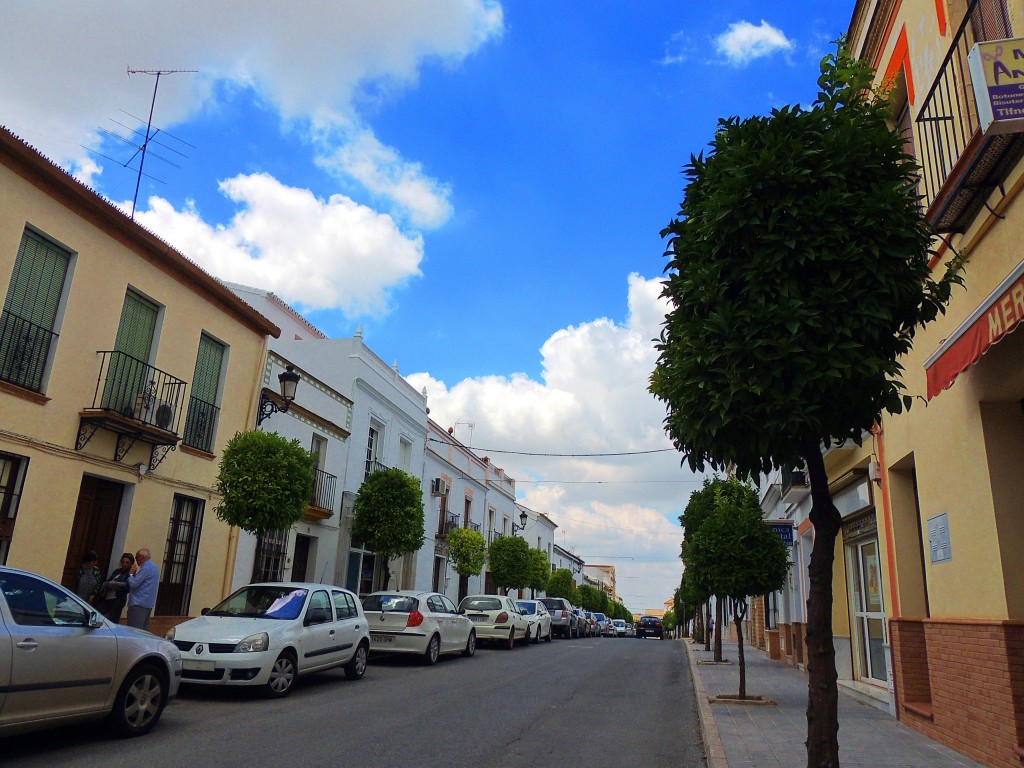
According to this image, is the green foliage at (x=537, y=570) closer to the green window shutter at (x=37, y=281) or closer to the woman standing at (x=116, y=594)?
the woman standing at (x=116, y=594)

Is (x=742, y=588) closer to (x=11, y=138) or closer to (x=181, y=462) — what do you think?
(x=181, y=462)

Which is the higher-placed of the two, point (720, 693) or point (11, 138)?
point (11, 138)

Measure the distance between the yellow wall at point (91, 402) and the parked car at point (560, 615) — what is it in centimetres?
1955

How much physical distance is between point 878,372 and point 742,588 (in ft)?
27.0

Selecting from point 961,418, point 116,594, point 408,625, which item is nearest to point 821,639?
point 961,418

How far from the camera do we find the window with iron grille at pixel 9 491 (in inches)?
417

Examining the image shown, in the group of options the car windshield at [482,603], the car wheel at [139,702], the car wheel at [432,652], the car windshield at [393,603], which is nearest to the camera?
the car wheel at [139,702]

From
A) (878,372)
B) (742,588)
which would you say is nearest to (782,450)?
(878,372)

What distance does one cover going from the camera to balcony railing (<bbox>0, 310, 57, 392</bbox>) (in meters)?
10.7

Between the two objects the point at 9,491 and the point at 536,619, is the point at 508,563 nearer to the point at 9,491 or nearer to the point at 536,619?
the point at 536,619

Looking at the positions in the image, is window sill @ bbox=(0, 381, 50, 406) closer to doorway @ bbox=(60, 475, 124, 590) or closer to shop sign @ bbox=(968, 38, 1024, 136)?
doorway @ bbox=(60, 475, 124, 590)

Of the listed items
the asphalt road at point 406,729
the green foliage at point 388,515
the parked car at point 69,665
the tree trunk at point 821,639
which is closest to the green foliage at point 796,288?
the tree trunk at point 821,639

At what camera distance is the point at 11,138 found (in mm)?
10555

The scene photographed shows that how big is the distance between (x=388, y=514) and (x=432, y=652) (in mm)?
5601
